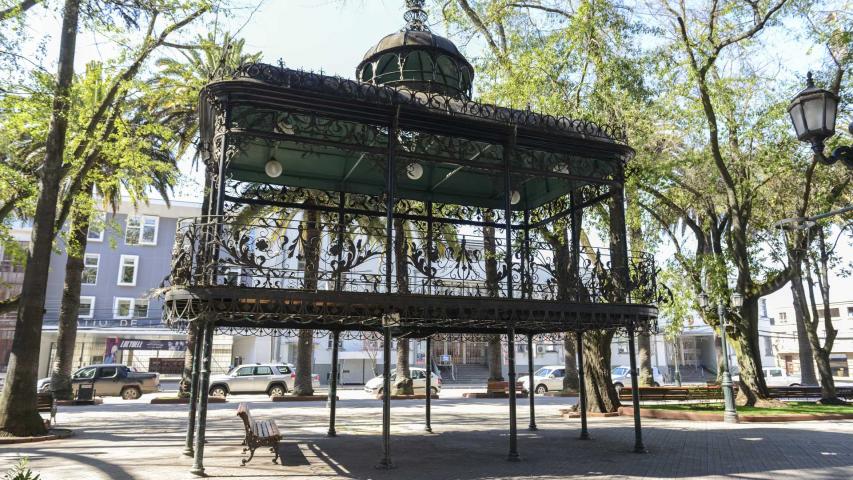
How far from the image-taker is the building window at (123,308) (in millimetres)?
37906

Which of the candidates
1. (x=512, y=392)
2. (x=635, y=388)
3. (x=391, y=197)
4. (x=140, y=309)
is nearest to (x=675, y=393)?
(x=635, y=388)

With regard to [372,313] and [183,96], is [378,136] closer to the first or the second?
[372,313]

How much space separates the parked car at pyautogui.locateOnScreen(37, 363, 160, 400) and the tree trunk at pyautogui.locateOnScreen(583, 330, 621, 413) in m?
19.6

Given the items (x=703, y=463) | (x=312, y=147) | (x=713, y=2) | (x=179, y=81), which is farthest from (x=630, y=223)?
(x=179, y=81)

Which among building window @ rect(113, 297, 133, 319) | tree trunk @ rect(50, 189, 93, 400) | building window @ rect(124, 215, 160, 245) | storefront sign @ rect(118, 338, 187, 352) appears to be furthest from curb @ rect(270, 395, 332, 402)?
building window @ rect(124, 215, 160, 245)

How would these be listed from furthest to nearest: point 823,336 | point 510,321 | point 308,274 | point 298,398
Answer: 1. point 823,336
2. point 298,398
3. point 510,321
4. point 308,274

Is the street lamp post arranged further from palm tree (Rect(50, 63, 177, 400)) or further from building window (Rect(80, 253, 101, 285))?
building window (Rect(80, 253, 101, 285))

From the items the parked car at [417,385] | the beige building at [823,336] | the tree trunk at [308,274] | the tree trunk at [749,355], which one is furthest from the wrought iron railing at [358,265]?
the beige building at [823,336]

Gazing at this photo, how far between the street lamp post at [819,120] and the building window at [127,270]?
41194mm

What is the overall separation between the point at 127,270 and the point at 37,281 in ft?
95.4

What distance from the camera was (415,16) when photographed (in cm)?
1151

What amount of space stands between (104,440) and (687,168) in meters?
17.8

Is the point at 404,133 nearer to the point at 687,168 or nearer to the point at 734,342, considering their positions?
the point at 687,168

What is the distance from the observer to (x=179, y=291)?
7457 mm
